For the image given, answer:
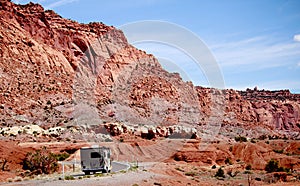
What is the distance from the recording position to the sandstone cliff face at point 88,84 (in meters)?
70.1

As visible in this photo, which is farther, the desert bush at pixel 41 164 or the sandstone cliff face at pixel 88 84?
the sandstone cliff face at pixel 88 84

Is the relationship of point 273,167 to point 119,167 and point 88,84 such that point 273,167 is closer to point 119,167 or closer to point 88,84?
point 119,167

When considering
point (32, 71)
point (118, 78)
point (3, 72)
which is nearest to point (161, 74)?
point (118, 78)

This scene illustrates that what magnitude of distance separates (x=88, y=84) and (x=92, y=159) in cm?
6356

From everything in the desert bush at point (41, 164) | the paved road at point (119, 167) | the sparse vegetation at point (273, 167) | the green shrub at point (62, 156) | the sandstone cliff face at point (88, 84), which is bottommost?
the sparse vegetation at point (273, 167)

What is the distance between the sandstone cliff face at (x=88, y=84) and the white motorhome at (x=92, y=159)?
106ft

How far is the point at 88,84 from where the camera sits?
307 ft

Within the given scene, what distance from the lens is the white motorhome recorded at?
101ft

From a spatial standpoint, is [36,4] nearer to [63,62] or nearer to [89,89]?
[63,62]

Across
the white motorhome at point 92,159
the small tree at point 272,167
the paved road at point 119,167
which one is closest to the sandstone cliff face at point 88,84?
the paved road at point 119,167

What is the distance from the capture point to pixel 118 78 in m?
106

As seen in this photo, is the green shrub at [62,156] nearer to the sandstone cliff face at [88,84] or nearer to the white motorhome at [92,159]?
the white motorhome at [92,159]

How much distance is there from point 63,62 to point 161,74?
2991cm

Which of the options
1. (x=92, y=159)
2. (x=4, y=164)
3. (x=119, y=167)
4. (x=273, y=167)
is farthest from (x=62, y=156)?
(x=273, y=167)
